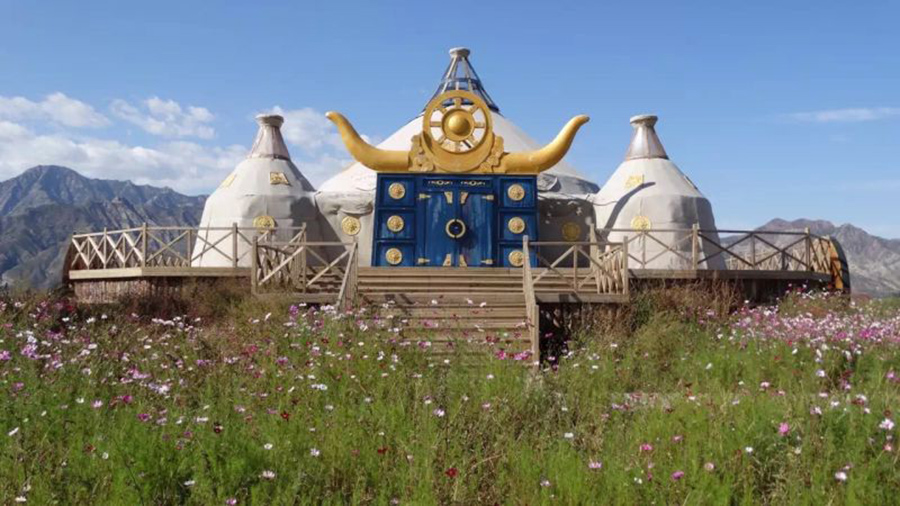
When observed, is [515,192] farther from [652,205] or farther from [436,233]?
[652,205]

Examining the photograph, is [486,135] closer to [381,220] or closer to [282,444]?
[381,220]

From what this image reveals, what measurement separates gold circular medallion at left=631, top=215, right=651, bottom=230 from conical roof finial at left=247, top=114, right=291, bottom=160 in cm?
930

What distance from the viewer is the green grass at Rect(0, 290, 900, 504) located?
167 inches

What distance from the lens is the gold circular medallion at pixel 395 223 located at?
17734mm

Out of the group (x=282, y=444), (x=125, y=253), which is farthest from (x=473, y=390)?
(x=125, y=253)

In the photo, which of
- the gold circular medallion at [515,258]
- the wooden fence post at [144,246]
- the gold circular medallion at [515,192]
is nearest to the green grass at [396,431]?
the wooden fence post at [144,246]

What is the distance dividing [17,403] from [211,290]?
8681 mm

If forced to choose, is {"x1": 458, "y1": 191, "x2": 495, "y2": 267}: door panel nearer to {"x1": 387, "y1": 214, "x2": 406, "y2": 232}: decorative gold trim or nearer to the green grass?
{"x1": 387, "y1": 214, "x2": 406, "y2": 232}: decorative gold trim

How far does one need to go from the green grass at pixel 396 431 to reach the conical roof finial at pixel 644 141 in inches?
480

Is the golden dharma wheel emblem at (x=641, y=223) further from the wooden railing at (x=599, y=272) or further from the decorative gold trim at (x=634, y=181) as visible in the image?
the wooden railing at (x=599, y=272)

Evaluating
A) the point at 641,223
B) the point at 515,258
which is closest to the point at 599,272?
the point at 515,258

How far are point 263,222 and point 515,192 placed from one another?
20.4 ft

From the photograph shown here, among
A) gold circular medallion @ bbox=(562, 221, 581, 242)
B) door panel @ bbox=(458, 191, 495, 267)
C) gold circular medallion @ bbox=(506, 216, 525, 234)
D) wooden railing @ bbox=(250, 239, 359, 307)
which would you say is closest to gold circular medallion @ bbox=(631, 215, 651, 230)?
gold circular medallion @ bbox=(562, 221, 581, 242)

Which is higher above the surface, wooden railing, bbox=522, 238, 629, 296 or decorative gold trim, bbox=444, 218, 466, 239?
decorative gold trim, bbox=444, 218, 466, 239
